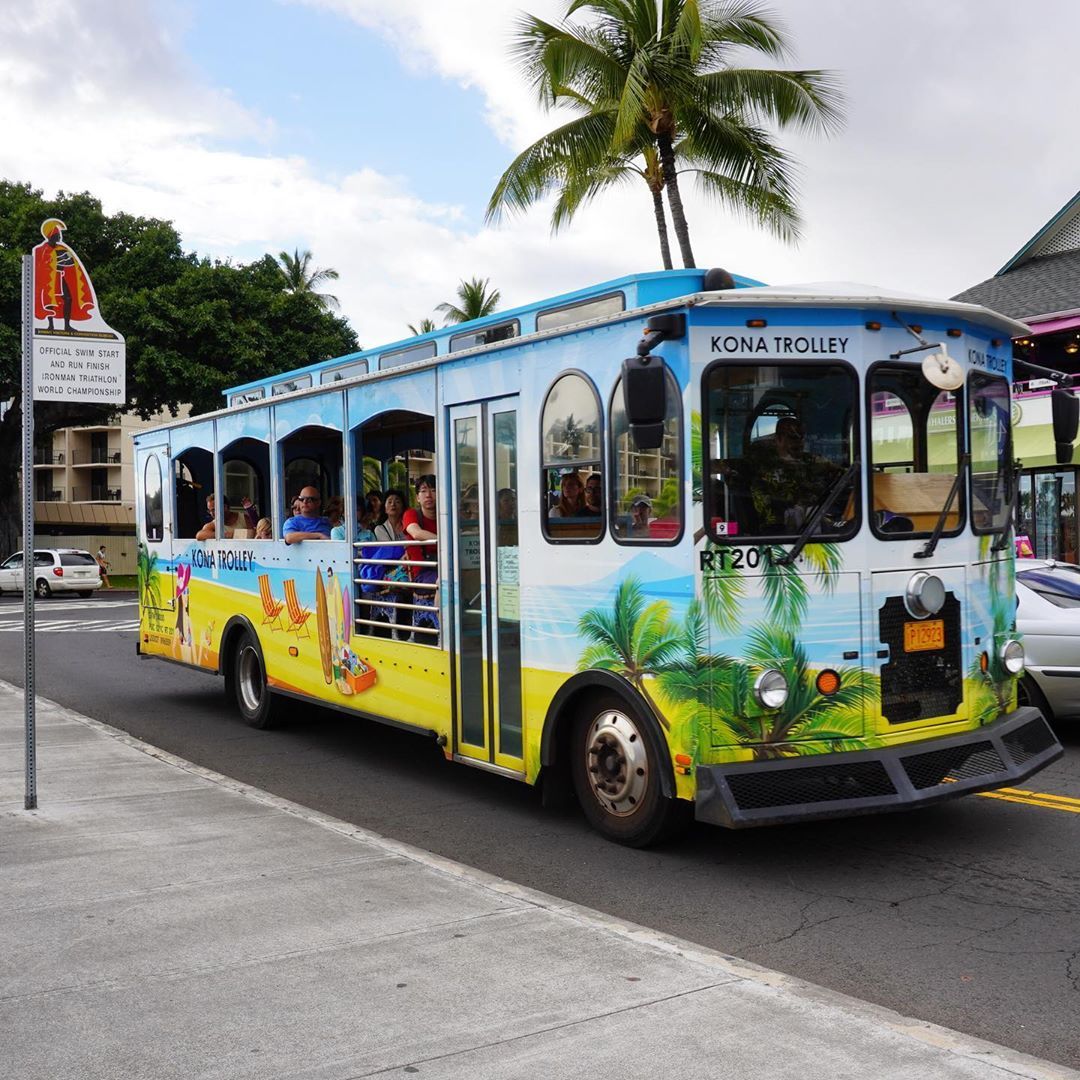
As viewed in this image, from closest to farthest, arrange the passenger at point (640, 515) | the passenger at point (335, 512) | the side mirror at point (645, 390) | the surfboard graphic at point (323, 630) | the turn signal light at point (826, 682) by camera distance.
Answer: the side mirror at point (645, 390) → the turn signal light at point (826, 682) → the passenger at point (640, 515) → the surfboard graphic at point (323, 630) → the passenger at point (335, 512)

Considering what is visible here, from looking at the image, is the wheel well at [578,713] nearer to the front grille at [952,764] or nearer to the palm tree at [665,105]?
the front grille at [952,764]

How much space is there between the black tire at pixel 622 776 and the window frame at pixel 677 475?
893 mm

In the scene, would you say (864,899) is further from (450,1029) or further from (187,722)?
(187,722)

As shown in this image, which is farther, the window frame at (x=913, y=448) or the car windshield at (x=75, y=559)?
the car windshield at (x=75, y=559)

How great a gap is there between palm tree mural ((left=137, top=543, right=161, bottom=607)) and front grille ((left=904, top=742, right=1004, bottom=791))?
915cm

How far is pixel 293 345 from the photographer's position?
36.6 meters

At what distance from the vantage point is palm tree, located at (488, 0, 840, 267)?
64.5 ft

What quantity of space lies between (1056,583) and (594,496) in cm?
490

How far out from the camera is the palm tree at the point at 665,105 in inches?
774

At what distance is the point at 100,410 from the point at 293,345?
22.4 feet

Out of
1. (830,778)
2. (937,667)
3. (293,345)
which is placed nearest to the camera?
(830,778)

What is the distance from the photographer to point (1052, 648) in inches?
366

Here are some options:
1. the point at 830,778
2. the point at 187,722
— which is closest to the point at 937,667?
the point at 830,778

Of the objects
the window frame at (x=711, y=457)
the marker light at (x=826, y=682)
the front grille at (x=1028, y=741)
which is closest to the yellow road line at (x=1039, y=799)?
the front grille at (x=1028, y=741)
